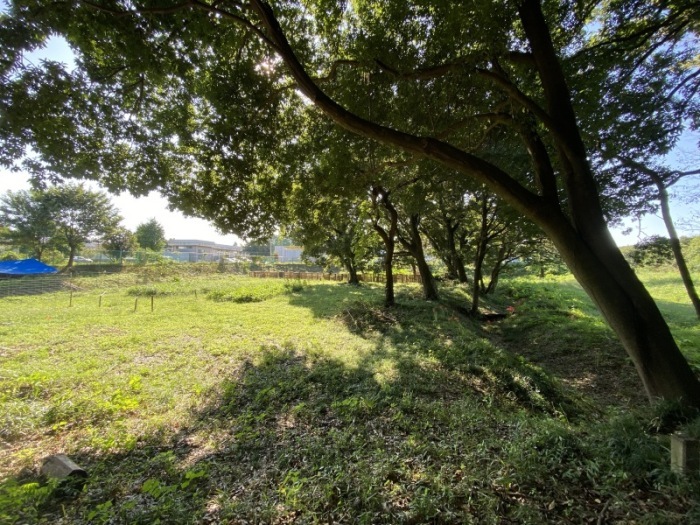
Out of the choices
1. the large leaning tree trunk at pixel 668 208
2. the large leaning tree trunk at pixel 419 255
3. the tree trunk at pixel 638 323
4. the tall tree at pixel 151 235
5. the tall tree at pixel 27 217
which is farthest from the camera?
the tall tree at pixel 151 235

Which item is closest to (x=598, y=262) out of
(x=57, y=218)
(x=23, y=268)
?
(x=23, y=268)

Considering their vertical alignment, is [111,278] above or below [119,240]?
below

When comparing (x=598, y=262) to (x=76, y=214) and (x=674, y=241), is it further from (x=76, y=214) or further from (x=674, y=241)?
(x=76, y=214)

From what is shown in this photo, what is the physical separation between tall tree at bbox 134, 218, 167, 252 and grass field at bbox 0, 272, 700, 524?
31540 mm

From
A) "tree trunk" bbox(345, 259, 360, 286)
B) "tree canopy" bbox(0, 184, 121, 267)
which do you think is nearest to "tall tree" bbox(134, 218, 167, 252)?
"tree canopy" bbox(0, 184, 121, 267)

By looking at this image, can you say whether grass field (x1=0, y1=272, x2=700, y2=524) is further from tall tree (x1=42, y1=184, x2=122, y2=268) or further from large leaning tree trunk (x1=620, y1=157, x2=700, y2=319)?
tall tree (x1=42, y1=184, x2=122, y2=268)

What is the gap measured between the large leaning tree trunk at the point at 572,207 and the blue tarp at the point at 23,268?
24558mm

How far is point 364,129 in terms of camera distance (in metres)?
3.95

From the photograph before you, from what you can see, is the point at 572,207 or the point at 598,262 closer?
the point at 598,262

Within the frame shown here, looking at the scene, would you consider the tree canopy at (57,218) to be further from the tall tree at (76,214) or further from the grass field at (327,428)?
the grass field at (327,428)

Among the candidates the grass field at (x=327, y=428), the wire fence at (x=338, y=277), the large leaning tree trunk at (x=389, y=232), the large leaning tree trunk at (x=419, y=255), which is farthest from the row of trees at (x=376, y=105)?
the wire fence at (x=338, y=277)

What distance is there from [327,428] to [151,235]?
4286 centimetres

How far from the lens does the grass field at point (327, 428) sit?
8.00ft

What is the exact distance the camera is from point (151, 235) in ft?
127
